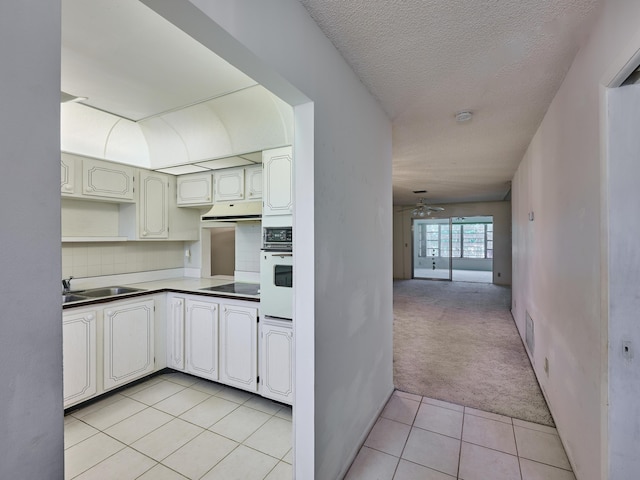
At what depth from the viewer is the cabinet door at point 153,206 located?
3.25 m

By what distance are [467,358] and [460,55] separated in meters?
3.09

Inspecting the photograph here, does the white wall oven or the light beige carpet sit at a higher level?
the white wall oven

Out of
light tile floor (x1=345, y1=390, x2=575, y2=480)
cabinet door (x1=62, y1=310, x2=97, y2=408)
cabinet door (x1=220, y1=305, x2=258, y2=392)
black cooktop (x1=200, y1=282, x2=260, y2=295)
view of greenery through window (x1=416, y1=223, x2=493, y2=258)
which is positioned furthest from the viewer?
view of greenery through window (x1=416, y1=223, x2=493, y2=258)

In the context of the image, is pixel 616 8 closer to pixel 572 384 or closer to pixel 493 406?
pixel 572 384

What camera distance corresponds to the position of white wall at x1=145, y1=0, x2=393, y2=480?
1199 millimetres

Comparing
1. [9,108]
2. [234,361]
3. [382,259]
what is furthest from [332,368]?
[9,108]

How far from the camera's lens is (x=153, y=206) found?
335 centimetres

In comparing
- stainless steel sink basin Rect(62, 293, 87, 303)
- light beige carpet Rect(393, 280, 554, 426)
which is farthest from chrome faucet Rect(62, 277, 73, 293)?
light beige carpet Rect(393, 280, 554, 426)

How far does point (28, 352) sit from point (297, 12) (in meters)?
1.53

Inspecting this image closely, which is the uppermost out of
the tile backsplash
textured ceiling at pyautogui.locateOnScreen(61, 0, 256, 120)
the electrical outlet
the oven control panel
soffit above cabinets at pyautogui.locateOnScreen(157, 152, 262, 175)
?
textured ceiling at pyautogui.locateOnScreen(61, 0, 256, 120)

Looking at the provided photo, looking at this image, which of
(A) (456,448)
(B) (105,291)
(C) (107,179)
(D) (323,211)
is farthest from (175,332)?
(A) (456,448)

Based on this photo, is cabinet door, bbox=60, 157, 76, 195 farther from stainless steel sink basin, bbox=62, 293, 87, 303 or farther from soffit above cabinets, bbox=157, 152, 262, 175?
stainless steel sink basin, bbox=62, 293, 87, 303

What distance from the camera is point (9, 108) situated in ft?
1.87

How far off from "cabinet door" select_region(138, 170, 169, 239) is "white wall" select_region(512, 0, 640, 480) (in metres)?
3.60
